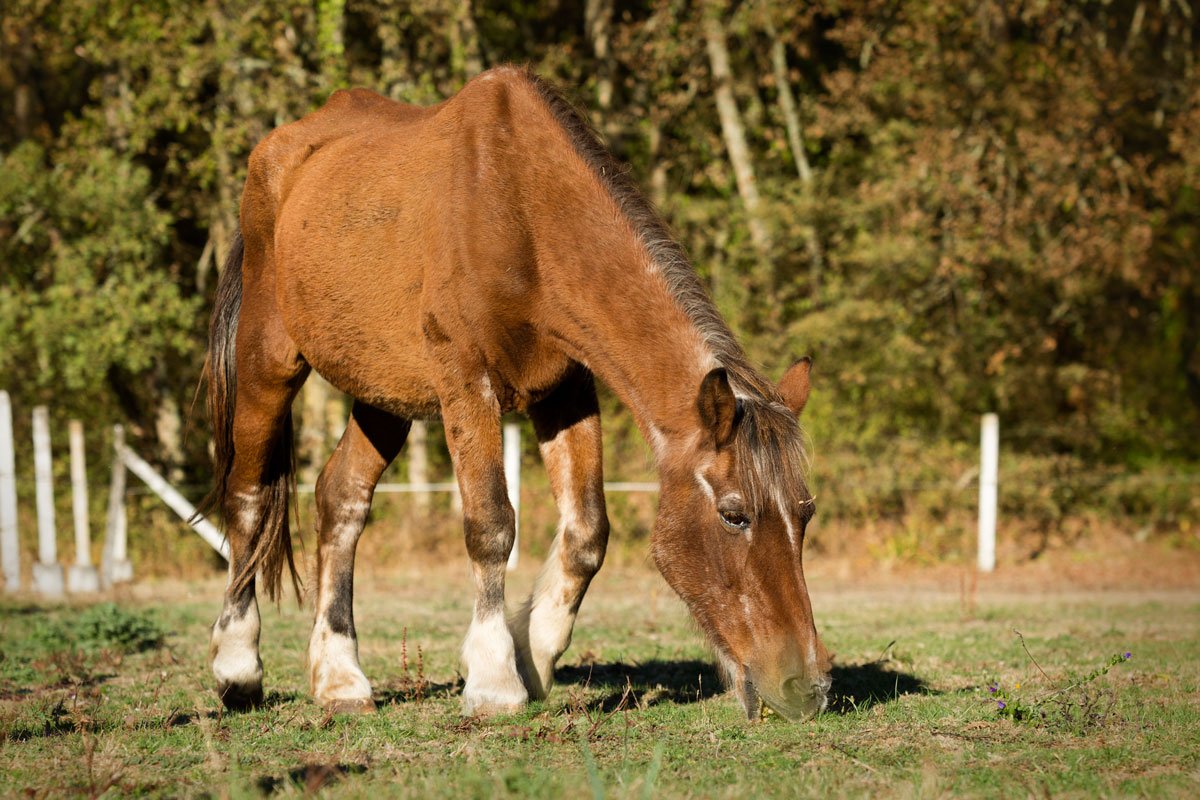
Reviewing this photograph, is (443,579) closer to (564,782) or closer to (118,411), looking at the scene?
(118,411)

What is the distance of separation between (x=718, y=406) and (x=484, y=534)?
1266mm

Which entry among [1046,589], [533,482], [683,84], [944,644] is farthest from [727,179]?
[944,644]

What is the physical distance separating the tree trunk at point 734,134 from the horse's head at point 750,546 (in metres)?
13.5

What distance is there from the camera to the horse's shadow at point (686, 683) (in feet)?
16.9

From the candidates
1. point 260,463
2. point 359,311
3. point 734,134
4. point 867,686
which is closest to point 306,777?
point 359,311

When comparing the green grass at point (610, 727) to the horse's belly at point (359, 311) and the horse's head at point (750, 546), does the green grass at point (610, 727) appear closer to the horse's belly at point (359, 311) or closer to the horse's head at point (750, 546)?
the horse's head at point (750, 546)

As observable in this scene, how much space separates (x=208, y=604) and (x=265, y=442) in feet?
18.0

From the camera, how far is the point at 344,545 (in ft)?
19.6

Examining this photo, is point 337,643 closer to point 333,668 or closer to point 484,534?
point 333,668

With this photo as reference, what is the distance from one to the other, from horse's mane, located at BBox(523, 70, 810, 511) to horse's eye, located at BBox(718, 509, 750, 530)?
70 millimetres

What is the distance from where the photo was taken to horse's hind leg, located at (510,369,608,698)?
5.19 meters

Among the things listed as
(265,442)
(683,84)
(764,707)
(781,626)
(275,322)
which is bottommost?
(764,707)

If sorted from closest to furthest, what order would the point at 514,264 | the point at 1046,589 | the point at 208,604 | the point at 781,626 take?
the point at 781,626 → the point at 514,264 → the point at 208,604 → the point at 1046,589

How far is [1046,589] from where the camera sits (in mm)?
13312
